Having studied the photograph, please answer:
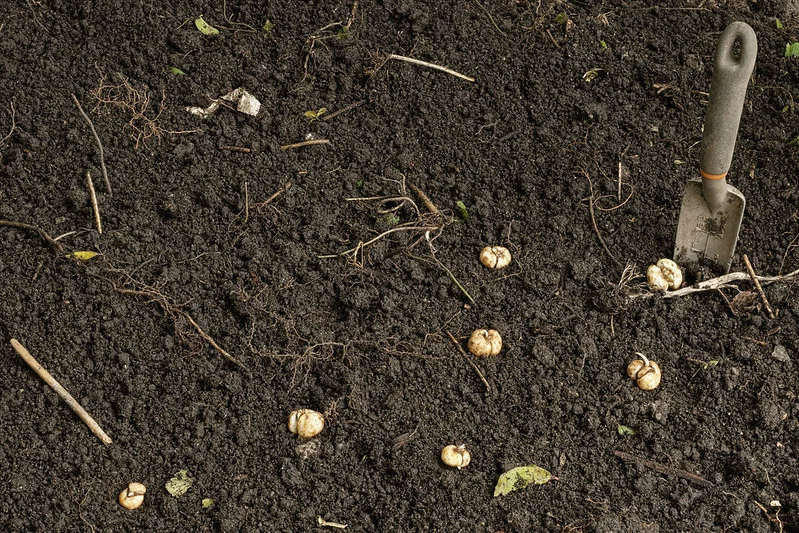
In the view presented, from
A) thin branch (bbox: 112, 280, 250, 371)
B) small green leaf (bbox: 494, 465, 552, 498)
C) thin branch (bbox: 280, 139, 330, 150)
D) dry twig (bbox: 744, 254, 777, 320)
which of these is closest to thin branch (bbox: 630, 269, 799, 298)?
dry twig (bbox: 744, 254, 777, 320)

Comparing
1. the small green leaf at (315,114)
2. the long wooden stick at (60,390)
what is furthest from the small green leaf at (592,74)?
the long wooden stick at (60,390)

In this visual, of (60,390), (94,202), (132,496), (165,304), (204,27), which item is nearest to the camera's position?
(132,496)

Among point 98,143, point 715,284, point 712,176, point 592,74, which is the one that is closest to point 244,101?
point 98,143

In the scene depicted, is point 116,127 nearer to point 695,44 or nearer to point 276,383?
point 276,383

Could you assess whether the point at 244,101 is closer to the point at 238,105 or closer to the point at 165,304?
the point at 238,105

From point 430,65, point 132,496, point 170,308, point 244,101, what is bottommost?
point 132,496

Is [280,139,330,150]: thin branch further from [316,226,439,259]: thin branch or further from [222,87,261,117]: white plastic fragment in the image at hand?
[316,226,439,259]: thin branch
